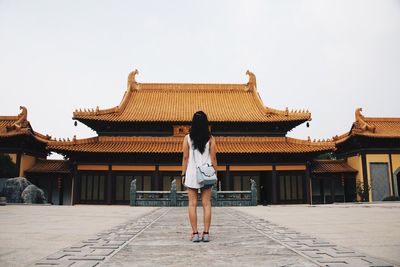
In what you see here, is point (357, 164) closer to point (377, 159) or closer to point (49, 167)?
point (377, 159)

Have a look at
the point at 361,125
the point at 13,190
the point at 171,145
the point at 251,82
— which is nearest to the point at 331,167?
the point at 361,125

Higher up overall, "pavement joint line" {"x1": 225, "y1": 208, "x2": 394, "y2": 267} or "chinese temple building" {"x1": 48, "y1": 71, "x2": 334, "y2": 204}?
"chinese temple building" {"x1": 48, "y1": 71, "x2": 334, "y2": 204}

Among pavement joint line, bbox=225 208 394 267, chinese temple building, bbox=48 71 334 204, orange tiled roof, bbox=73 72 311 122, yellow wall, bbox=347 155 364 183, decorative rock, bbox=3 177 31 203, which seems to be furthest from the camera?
yellow wall, bbox=347 155 364 183

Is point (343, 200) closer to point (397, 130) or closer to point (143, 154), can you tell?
point (397, 130)

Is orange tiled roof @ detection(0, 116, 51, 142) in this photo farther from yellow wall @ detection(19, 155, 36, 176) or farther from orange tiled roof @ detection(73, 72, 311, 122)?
orange tiled roof @ detection(73, 72, 311, 122)

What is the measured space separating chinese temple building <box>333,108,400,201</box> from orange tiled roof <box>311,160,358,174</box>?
0.73 m

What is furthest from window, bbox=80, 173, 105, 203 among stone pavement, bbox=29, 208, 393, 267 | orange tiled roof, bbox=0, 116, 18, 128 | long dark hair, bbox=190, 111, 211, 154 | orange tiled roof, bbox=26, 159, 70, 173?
long dark hair, bbox=190, 111, 211, 154

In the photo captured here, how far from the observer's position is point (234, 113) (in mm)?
22641

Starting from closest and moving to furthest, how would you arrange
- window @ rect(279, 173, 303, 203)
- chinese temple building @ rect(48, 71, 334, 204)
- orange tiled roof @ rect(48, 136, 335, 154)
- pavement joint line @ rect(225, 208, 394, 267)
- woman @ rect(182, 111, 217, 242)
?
pavement joint line @ rect(225, 208, 394, 267) < woman @ rect(182, 111, 217, 242) < orange tiled roof @ rect(48, 136, 335, 154) < chinese temple building @ rect(48, 71, 334, 204) < window @ rect(279, 173, 303, 203)

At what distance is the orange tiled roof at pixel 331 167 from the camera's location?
23188 millimetres

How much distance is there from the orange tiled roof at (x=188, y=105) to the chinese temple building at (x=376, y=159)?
484 centimetres

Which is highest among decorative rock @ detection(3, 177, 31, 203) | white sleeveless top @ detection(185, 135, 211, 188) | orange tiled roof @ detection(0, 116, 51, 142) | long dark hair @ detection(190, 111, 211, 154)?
orange tiled roof @ detection(0, 116, 51, 142)

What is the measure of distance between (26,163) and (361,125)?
76.3 ft

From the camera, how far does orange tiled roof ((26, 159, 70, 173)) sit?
860 inches
